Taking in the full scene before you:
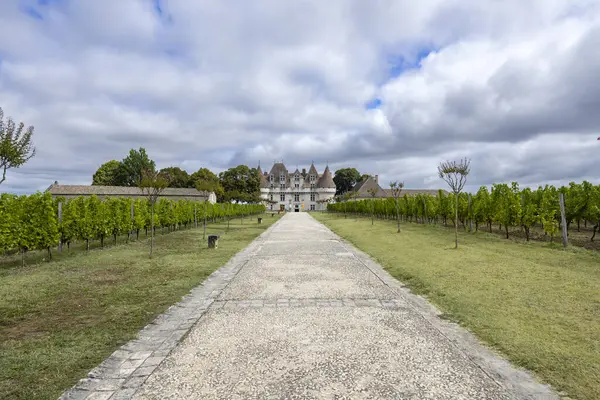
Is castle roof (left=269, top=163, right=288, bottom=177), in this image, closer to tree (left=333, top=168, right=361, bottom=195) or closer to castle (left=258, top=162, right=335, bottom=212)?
castle (left=258, top=162, right=335, bottom=212)

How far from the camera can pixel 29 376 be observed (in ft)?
11.2

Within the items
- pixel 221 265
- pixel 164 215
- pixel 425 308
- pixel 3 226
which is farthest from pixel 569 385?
pixel 164 215

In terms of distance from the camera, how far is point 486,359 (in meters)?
3.74

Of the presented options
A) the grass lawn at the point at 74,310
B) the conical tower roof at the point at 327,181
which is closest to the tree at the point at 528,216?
the grass lawn at the point at 74,310

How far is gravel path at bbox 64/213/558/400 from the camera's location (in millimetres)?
3104

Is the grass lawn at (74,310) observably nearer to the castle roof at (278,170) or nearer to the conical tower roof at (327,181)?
the conical tower roof at (327,181)

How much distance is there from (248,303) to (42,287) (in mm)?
4563

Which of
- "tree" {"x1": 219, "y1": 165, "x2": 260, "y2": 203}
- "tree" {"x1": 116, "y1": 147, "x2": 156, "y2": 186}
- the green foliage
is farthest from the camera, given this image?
"tree" {"x1": 219, "y1": 165, "x2": 260, "y2": 203}

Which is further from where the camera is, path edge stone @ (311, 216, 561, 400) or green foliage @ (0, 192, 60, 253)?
green foliage @ (0, 192, 60, 253)

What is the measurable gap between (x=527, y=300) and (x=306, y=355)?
168 inches

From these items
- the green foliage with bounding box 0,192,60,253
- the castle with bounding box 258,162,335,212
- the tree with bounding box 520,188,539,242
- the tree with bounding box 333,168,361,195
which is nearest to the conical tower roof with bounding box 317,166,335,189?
the castle with bounding box 258,162,335,212

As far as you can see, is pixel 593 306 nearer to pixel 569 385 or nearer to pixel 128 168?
pixel 569 385

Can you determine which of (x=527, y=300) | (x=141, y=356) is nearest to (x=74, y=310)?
(x=141, y=356)

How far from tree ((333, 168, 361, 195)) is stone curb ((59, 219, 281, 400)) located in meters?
99.7
